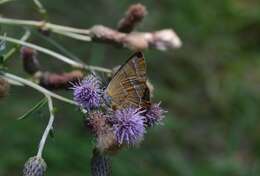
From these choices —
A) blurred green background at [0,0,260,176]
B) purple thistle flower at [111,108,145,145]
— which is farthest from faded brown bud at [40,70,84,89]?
blurred green background at [0,0,260,176]

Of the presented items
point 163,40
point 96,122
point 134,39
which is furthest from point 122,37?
point 96,122

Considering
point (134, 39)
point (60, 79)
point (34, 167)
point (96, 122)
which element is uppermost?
point (134, 39)

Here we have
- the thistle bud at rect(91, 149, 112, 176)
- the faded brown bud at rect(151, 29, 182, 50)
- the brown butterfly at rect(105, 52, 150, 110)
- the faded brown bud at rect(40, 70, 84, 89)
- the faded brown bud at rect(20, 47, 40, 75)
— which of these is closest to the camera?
the brown butterfly at rect(105, 52, 150, 110)

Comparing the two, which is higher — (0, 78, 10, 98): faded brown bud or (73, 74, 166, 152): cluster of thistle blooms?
(0, 78, 10, 98): faded brown bud

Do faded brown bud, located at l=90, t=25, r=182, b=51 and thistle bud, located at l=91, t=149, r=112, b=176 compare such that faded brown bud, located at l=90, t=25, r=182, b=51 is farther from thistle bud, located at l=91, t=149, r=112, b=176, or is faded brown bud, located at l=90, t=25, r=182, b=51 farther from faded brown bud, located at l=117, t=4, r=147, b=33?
thistle bud, located at l=91, t=149, r=112, b=176

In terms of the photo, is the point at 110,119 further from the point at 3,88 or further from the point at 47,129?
the point at 3,88

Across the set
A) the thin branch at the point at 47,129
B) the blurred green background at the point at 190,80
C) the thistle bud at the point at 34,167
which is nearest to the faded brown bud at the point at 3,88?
the thin branch at the point at 47,129

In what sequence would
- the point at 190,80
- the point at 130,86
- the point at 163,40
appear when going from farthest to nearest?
the point at 190,80 < the point at 163,40 < the point at 130,86
